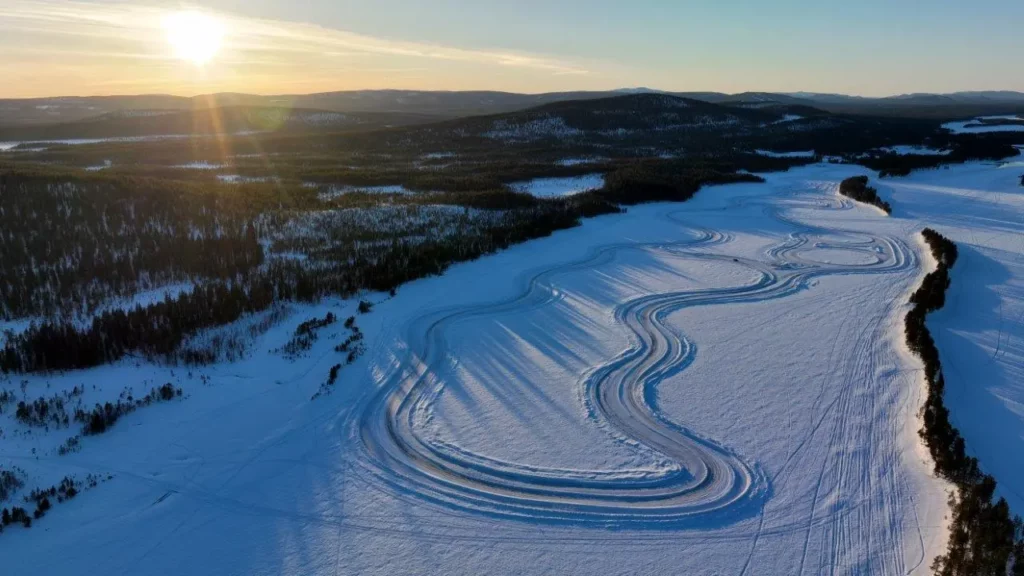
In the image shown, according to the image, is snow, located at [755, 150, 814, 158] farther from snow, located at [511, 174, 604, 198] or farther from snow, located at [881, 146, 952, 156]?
A: snow, located at [511, 174, 604, 198]

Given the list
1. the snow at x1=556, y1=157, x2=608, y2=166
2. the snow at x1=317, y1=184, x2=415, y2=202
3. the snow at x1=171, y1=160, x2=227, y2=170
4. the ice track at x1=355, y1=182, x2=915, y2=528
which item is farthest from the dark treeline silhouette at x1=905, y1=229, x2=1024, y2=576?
the snow at x1=171, y1=160, x2=227, y2=170

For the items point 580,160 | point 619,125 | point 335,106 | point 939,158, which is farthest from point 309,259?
point 335,106

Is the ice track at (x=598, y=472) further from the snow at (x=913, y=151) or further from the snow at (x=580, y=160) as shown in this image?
the snow at (x=913, y=151)

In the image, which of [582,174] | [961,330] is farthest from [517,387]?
[582,174]

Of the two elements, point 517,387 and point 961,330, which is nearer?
point 517,387

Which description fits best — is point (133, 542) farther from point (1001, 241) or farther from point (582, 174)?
point (582, 174)

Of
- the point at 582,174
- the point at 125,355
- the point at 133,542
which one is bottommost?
the point at 133,542

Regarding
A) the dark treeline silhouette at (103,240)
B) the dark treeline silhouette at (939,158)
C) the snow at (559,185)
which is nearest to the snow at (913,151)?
the dark treeline silhouette at (939,158)
